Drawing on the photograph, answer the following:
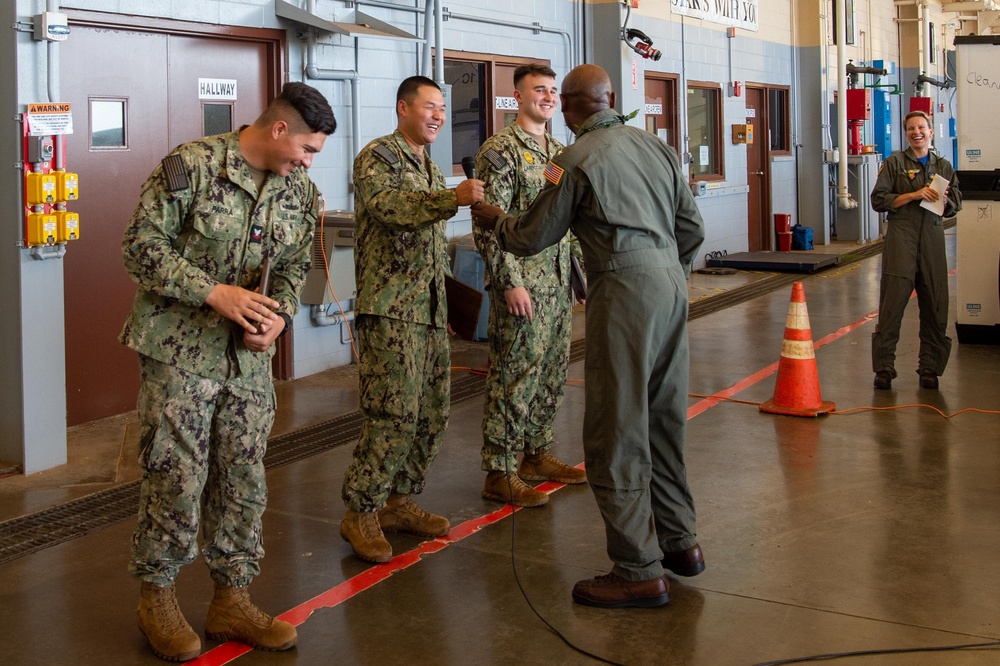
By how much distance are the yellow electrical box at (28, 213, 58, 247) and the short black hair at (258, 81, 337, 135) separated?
257 cm

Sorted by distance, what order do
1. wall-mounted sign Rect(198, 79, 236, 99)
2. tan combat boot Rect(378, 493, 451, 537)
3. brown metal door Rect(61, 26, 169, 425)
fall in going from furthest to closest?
wall-mounted sign Rect(198, 79, 236, 99) → brown metal door Rect(61, 26, 169, 425) → tan combat boot Rect(378, 493, 451, 537)

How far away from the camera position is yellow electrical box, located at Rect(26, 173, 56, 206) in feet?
18.1

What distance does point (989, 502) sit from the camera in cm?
502

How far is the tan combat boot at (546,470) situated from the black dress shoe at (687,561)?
4.25 ft

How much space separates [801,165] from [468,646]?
49.9ft

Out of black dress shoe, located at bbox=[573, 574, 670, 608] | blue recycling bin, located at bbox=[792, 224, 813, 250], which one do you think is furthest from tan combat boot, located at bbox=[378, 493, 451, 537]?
blue recycling bin, located at bbox=[792, 224, 813, 250]

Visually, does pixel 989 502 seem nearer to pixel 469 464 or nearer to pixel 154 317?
pixel 469 464

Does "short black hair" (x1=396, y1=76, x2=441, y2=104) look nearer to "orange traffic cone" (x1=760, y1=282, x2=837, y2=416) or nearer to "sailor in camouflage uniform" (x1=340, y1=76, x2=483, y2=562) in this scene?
"sailor in camouflage uniform" (x1=340, y1=76, x2=483, y2=562)

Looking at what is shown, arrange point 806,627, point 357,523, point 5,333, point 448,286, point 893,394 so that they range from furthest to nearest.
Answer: point 893,394 < point 5,333 < point 448,286 < point 357,523 < point 806,627

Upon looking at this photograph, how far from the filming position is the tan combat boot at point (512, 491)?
505 cm

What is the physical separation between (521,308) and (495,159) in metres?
0.69

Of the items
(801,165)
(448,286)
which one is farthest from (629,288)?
(801,165)

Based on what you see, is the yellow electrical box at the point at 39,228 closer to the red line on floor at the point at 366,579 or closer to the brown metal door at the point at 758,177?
the red line on floor at the point at 366,579

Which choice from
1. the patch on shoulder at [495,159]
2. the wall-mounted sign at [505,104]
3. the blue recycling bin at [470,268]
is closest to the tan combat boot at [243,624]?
the patch on shoulder at [495,159]
